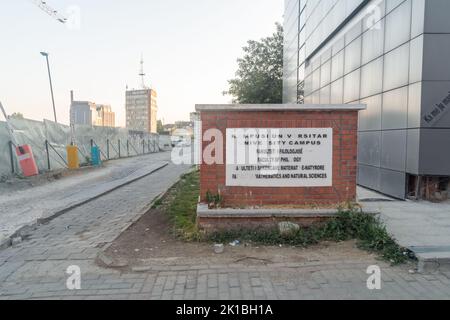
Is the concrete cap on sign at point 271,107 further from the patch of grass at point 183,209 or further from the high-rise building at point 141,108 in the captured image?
the high-rise building at point 141,108

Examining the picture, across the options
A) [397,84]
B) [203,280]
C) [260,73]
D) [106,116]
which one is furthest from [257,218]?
[106,116]

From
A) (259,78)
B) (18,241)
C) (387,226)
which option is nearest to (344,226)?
(387,226)

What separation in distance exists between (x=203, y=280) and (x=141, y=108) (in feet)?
253

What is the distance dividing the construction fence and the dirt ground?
8.97 m

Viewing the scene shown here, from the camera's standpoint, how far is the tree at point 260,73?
2866 centimetres

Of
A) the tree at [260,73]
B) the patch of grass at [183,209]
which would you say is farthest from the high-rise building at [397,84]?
the tree at [260,73]

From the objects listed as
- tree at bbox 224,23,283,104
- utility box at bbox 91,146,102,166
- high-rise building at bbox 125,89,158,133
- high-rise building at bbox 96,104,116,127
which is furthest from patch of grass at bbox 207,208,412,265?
high-rise building at bbox 125,89,158,133

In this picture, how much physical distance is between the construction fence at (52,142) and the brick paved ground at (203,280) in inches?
337

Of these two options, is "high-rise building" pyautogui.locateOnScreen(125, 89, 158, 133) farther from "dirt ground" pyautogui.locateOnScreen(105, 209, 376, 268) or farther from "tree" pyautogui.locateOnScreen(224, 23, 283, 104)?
"dirt ground" pyautogui.locateOnScreen(105, 209, 376, 268)

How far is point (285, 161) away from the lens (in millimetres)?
5035

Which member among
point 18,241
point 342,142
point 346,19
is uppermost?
point 346,19
